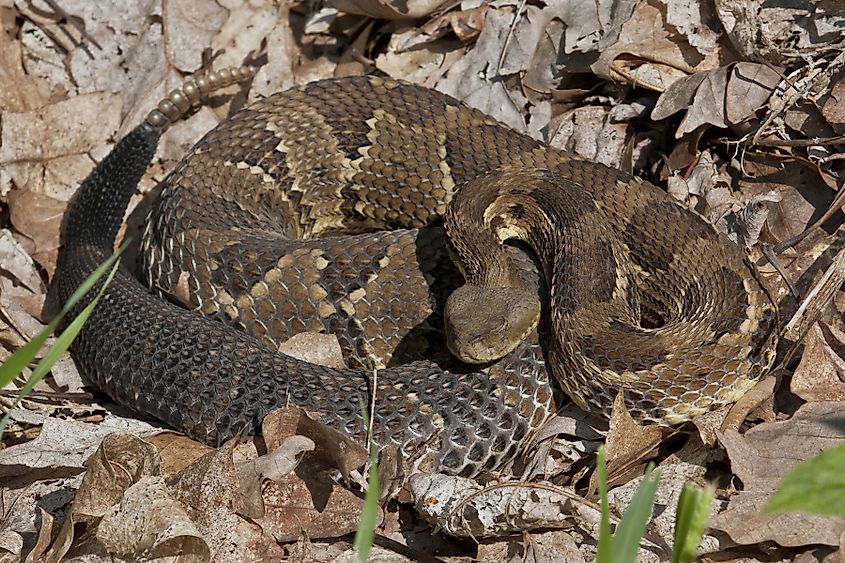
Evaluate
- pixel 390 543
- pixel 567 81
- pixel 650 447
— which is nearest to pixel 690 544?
pixel 390 543

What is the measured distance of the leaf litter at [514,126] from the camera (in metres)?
3.95

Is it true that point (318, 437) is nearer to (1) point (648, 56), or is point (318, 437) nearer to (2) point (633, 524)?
(2) point (633, 524)

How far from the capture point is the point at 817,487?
201 centimetres

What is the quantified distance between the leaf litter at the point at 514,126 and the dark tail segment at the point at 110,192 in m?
0.51

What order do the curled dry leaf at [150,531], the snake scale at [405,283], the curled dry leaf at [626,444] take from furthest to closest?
the snake scale at [405,283] < the curled dry leaf at [626,444] < the curled dry leaf at [150,531]

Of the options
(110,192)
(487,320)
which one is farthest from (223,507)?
(110,192)

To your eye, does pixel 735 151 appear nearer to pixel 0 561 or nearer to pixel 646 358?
pixel 646 358

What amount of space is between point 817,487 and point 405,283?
139 inches

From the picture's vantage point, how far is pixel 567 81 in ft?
20.8

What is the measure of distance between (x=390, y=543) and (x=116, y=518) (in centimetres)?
113

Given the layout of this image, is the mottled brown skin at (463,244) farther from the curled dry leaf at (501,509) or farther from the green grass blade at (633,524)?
the green grass blade at (633,524)

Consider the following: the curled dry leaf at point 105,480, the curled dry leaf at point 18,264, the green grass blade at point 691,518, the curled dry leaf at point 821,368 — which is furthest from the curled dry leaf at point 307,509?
the curled dry leaf at point 18,264

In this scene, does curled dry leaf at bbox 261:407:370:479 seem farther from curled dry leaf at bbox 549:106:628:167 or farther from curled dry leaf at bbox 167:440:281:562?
curled dry leaf at bbox 549:106:628:167

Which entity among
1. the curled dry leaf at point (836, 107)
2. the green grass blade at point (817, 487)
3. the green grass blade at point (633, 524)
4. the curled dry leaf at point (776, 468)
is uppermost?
the green grass blade at point (817, 487)
